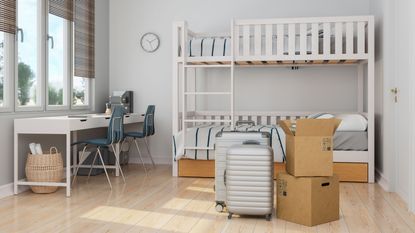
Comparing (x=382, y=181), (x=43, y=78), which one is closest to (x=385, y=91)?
(x=382, y=181)

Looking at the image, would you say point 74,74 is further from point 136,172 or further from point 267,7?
point 267,7

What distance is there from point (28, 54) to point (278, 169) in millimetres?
2825

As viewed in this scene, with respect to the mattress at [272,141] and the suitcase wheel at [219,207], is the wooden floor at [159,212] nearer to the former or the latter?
the suitcase wheel at [219,207]

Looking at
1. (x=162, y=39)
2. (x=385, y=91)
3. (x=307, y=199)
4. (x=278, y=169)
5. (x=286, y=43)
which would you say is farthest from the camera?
(x=162, y=39)

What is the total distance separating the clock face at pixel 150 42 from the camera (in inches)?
233

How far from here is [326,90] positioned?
219 inches

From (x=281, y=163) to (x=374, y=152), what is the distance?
39.7 inches

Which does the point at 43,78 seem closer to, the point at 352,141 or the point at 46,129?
the point at 46,129

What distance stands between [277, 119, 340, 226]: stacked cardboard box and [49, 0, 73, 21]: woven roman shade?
3.05 m

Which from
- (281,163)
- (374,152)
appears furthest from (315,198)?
(374,152)

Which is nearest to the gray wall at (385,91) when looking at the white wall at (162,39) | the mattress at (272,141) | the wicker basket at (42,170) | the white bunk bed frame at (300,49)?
the white bunk bed frame at (300,49)

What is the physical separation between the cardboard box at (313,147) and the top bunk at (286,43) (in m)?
1.89

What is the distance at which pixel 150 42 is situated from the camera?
5.94 meters

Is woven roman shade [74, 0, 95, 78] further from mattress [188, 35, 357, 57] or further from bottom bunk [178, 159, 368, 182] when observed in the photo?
bottom bunk [178, 159, 368, 182]
